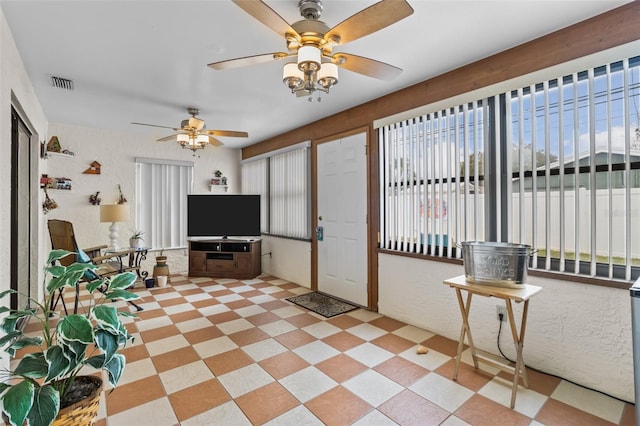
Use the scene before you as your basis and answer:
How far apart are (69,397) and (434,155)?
9.94ft

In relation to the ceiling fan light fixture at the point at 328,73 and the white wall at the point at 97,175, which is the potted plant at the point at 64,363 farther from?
the white wall at the point at 97,175

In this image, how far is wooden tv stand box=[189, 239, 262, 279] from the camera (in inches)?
202

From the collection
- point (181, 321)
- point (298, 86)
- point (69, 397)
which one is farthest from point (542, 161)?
point (181, 321)

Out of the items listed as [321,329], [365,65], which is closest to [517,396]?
[321,329]

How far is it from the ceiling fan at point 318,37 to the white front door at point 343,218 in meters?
1.72

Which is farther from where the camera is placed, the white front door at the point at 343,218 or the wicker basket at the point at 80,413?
the white front door at the point at 343,218

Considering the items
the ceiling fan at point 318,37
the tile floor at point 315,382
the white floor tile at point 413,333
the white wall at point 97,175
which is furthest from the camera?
the white wall at point 97,175

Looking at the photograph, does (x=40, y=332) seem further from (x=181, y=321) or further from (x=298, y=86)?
(x=298, y=86)

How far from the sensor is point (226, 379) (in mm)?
2195

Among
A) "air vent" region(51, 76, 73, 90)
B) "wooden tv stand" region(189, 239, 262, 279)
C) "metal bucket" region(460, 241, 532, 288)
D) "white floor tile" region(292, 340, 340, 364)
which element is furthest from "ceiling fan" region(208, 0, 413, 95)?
"wooden tv stand" region(189, 239, 262, 279)

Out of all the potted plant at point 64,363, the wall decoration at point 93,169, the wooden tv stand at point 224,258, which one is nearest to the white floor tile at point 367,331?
the potted plant at point 64,363

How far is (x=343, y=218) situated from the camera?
3947 millimetres

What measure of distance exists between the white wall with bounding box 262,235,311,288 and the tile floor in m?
1.36

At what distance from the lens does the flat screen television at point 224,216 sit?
531cm
